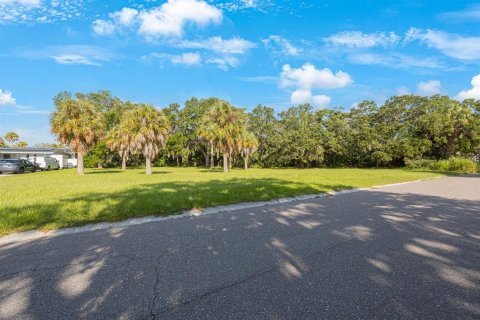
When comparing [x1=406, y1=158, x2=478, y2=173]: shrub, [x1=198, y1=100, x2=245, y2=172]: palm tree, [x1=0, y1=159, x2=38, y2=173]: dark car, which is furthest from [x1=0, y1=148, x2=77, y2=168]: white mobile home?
[x1=406, y1=158, x2=478, y2=173]: shrub

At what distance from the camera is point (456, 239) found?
4.91m

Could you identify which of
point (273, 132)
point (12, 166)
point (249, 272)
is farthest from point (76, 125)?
point (273, 132)

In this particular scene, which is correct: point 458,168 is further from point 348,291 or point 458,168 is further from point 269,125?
point 348,291

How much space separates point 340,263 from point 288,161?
166 feet

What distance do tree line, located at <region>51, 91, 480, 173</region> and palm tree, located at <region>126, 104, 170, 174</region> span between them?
0.11 m

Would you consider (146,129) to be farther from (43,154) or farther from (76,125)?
(43,154)

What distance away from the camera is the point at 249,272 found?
3.50 meters

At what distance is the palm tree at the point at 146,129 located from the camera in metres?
29.4

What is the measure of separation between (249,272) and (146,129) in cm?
2836

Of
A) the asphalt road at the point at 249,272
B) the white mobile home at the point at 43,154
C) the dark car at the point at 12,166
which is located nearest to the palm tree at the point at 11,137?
the white mobile home at the point at 43,154

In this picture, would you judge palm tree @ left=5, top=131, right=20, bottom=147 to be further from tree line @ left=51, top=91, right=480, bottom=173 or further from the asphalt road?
the asphalt road

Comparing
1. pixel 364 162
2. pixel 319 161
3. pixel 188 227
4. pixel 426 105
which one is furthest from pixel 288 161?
pixel 188 227

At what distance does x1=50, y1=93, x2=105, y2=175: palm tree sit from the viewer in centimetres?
2648

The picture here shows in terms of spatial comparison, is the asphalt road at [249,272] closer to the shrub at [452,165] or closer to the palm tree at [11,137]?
the shrub at [452,165]
